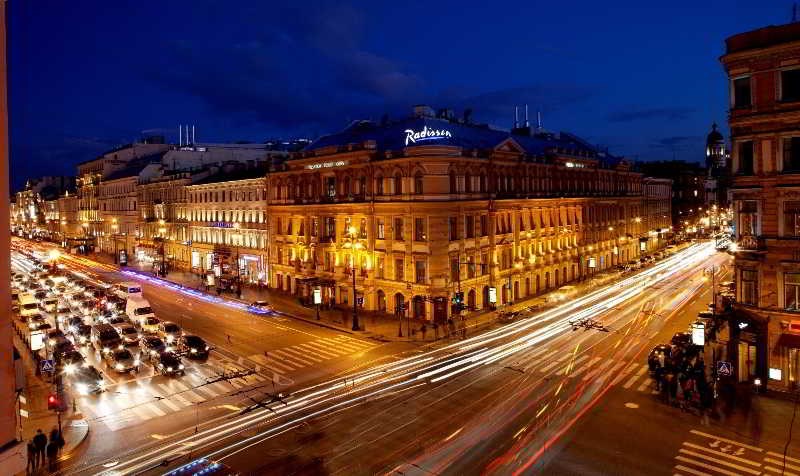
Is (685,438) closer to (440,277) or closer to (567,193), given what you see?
(440,277)

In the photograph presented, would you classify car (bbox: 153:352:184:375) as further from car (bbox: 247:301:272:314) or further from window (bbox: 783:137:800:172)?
window (bbox: 783:137:800:172)

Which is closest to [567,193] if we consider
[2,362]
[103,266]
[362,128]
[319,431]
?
[362,128]

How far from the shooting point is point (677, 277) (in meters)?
74.6

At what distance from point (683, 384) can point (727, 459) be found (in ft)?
23.5

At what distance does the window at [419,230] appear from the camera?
51031 millimetres

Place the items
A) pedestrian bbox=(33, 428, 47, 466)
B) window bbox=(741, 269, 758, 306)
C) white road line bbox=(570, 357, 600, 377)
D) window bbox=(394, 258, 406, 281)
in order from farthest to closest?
window bbox=(394, 258, 406, 281) → white road line bbox=(570, 357, 600, 377) → window bbox=(741, 269, 758, 306) → pedestrian bbox=(33, 428, 47, 466)

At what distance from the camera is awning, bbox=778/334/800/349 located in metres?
28.8

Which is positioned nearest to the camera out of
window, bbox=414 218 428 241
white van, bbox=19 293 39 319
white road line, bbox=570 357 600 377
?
white road line, bbox=570 357 600 377

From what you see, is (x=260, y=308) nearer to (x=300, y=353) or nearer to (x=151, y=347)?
(x=151, y=347)

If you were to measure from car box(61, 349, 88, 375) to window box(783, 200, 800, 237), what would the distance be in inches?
1731

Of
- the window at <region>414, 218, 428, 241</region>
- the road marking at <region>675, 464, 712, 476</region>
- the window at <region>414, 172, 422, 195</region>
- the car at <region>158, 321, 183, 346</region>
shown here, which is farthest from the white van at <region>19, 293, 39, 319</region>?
the road marking at <region>675, 464, 712, 476</region>

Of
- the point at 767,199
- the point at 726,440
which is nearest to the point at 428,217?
the point at 767,199

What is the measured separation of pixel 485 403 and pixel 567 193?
163 feet

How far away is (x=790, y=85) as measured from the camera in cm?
2964
